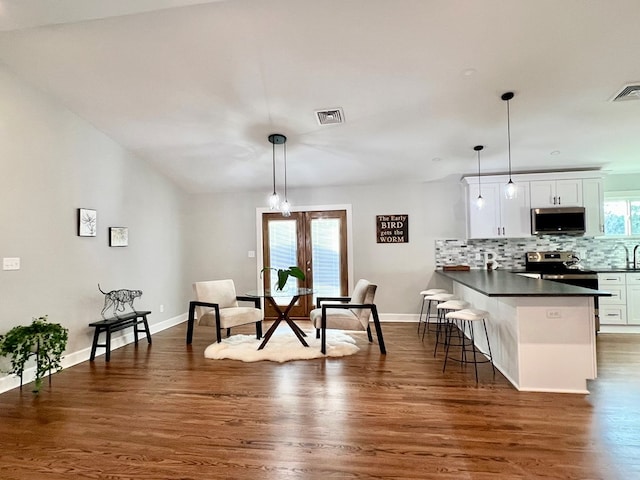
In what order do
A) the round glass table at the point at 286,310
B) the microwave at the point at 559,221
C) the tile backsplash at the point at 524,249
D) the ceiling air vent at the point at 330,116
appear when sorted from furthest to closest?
the tile backsplash at the point at 524,249 → the microwave at the point at 559,221 → the round glass table at the point at 286,310 → the ceiling air vent at the point at 330,116

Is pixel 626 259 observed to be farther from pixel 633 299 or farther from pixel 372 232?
pixel 372 232

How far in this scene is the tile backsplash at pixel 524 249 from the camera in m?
5.25

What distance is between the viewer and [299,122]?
396 cm

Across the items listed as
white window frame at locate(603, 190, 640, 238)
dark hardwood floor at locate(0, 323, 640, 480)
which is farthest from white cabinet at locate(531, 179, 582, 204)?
dark hardwood floor at locate(0, 323, 640, 480)

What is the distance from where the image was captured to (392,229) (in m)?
5.84

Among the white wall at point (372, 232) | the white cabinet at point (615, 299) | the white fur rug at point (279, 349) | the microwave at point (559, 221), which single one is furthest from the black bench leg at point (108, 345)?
the white cabinet at point (615, 299)

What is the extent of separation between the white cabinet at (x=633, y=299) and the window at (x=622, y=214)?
2.61 feet

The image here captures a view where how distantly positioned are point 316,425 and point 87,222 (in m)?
3.53

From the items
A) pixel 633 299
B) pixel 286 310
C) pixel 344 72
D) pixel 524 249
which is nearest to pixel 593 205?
pixel 524 249

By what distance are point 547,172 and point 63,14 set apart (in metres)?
5.94

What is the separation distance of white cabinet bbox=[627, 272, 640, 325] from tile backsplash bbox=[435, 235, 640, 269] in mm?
530

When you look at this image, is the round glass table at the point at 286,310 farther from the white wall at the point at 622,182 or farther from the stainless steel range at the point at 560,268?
the white wall at the point at 622,182

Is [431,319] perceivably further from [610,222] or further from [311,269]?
[610,222]

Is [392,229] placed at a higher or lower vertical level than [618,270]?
higher
